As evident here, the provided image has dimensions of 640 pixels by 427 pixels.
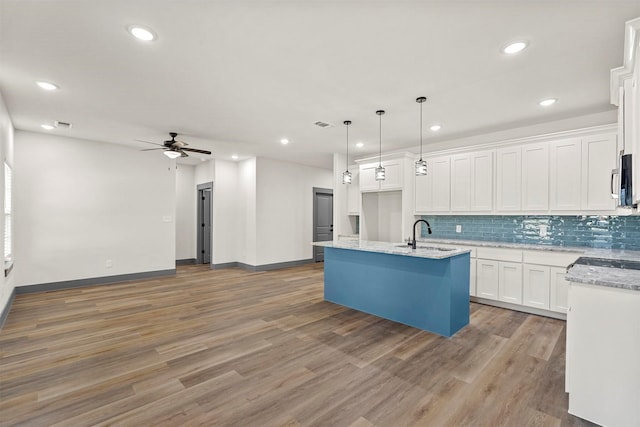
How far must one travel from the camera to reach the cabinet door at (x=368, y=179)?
230 inches

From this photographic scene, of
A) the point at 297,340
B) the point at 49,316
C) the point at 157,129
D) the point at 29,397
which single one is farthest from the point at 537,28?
the point at 49,316

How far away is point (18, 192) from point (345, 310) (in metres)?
5.64

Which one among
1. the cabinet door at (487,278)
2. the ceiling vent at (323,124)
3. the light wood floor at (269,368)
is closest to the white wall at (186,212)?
the light wood floor at (269,368)

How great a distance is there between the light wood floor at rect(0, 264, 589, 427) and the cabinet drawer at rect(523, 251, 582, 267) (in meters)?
0.73

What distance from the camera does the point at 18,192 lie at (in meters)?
4.95

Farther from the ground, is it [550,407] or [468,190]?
[468,190]

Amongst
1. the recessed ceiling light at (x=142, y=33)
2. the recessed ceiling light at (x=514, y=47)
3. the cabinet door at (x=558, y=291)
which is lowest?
the cabinet door at (x=558, y=291)

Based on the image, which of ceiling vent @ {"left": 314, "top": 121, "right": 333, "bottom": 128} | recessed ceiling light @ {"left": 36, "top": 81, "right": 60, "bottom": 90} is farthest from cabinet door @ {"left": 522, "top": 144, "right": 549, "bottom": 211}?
recessed ceiling light @ {"left": 36, "top": 81, "right": 60, "bottom": 90}

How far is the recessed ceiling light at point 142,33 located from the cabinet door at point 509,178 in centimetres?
459

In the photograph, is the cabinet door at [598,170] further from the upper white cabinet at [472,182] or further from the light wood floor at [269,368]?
the light wood floor at [269,368]

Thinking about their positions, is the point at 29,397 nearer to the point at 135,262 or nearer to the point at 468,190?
the point at 135,262

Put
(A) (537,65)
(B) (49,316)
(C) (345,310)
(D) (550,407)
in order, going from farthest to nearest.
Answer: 1. (C) (345,310)
2. (B) (49,316)
3. (A) (537,65)
4. (D) (550,407)

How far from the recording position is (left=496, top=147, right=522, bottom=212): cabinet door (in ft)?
14.2

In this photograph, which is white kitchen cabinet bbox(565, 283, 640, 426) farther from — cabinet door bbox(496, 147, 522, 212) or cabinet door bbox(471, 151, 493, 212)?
cabinet door bbox(471, 151, 493, 212)
